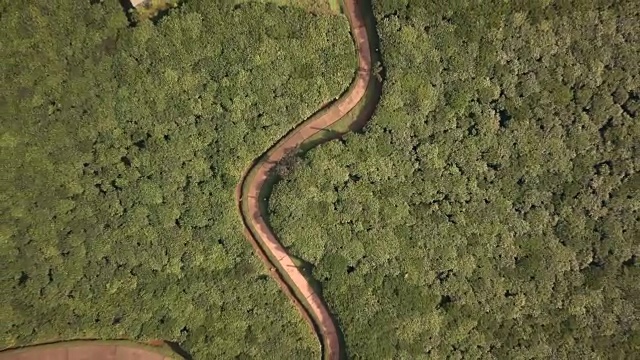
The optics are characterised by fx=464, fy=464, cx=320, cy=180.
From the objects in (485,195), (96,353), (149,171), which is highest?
(149,171)

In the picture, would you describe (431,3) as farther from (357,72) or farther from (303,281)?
(303,281)

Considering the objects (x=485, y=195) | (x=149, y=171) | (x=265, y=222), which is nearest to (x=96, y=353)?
(x=149, y=171)

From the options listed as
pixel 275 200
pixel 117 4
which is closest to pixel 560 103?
pixel 275 200

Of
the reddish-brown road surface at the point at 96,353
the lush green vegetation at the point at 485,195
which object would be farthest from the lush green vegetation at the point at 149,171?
the lush green vegetation at the point at 485,195

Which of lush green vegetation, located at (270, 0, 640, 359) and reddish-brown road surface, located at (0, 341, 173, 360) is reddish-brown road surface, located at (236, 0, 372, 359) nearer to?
lush green vegetation, located at (270, 0, 640, 359)

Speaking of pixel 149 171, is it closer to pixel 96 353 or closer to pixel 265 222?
pixel 265 222

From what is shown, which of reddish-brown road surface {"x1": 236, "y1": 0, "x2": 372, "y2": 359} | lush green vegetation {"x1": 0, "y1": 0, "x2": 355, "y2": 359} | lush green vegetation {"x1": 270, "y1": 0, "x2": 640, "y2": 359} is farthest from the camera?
reddish-brown road surface {"x1": 236, "y1": 0, "x2": 372, "y2": 359}

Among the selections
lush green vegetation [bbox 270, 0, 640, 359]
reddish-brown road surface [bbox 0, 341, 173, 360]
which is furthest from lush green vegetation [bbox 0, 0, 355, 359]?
lush green vegetation [bbox 270, 0, 640, 359]
